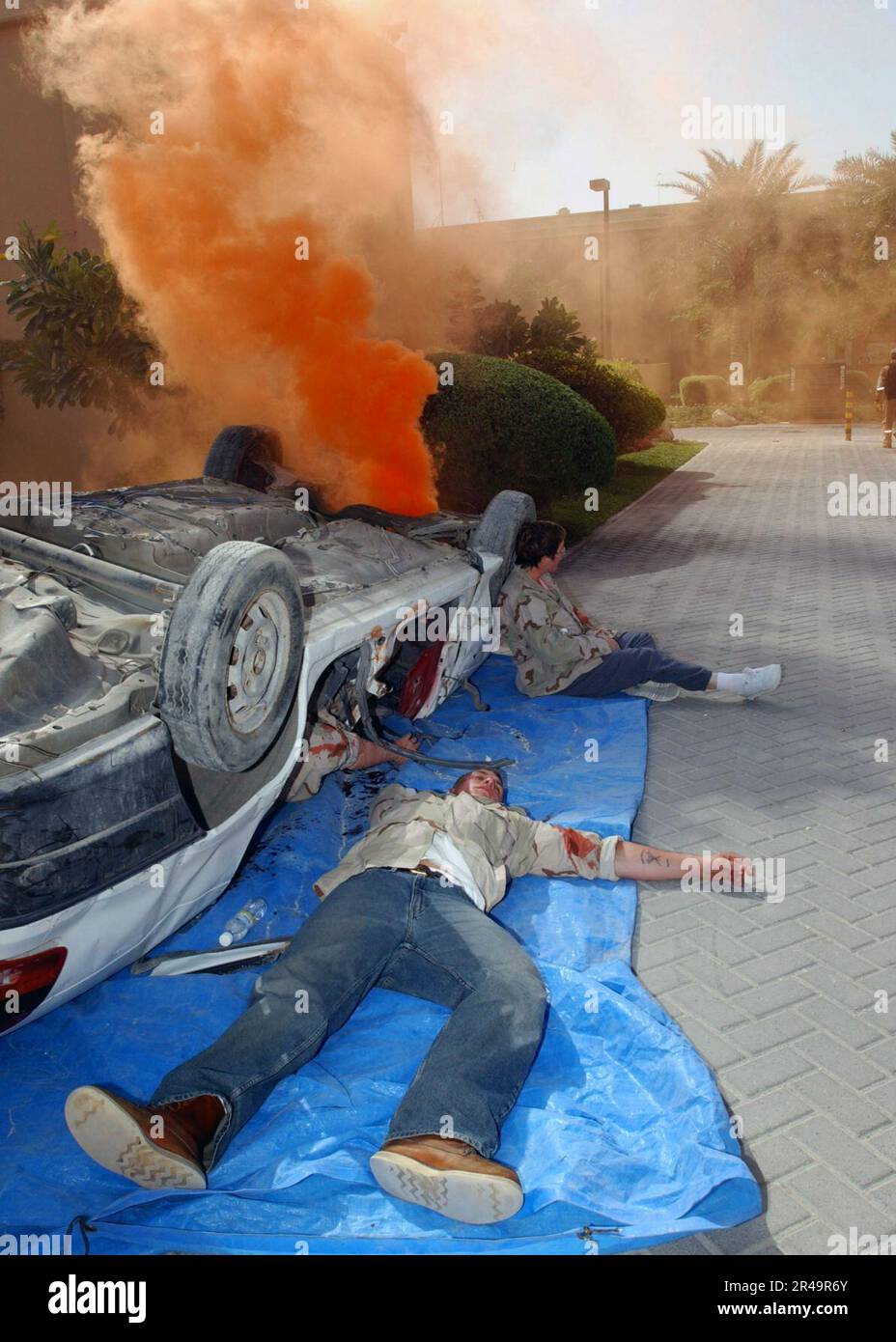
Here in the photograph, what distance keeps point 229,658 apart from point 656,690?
427 centimetres

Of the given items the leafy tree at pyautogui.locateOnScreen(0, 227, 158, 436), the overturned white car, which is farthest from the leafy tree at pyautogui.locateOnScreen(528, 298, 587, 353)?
the overturned white car

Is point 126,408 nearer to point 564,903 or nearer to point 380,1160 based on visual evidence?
point 564,903

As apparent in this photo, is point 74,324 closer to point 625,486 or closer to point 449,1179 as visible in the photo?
point 449,1179

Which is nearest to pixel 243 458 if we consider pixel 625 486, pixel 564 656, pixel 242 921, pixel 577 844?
pixel 564 656

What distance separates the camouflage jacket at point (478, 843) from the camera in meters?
3.86

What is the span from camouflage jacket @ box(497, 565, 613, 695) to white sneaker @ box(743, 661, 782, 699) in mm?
954

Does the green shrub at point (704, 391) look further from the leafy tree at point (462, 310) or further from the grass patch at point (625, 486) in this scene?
the leafy tree at point (462, 310)

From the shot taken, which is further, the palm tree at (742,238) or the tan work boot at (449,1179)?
the palm tree at (742,238)

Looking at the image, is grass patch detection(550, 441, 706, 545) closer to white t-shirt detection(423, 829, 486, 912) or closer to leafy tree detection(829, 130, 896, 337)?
white t-shirt detection(423, 829, 486, 912)

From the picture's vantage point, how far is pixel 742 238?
116 feet

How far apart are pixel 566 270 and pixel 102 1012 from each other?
34.4 meters

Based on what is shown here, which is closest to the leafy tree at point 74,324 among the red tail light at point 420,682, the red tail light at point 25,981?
the red tail light at point 420,682

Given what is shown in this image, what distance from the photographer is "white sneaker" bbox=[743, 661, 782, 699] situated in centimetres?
675

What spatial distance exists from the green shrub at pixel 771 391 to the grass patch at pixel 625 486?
1017 cm
